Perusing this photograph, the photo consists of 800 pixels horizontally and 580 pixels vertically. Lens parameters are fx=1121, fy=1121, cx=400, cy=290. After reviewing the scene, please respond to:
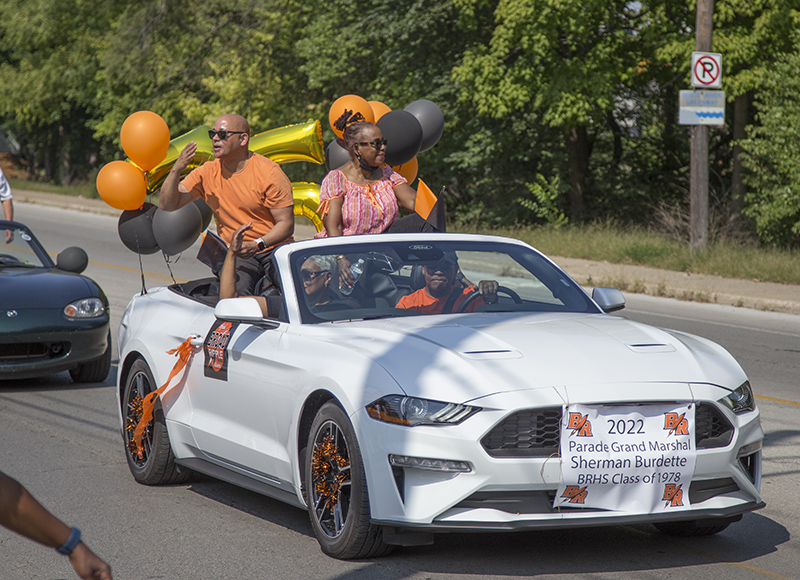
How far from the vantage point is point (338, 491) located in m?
4.91

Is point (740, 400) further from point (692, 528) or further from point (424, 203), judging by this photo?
point (424, 203)

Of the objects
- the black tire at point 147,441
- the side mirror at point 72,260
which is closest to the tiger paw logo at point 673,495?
the black tire at point 147,441

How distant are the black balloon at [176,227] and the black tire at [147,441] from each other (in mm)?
1677

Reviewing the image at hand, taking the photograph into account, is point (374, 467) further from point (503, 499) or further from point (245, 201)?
point (245, 201)

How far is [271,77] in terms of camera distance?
31.9 metres

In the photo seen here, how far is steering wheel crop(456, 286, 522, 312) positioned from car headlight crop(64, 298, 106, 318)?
4902mm

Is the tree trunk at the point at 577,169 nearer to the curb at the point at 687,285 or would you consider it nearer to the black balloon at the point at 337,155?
the curb at the point at 687,285

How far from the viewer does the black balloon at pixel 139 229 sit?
855 cm

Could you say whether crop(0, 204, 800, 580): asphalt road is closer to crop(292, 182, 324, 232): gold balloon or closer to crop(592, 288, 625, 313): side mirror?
crop(592, 288, 625, 313): side mirror

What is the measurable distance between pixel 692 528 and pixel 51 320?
20.2 ft

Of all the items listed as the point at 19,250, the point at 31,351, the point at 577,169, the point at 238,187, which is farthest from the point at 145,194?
the point at 577,169

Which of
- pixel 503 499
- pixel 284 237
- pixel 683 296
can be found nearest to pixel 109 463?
pixel 284 237

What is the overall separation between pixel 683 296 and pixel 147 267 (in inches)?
384

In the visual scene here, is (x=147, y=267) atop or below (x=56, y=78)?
below
